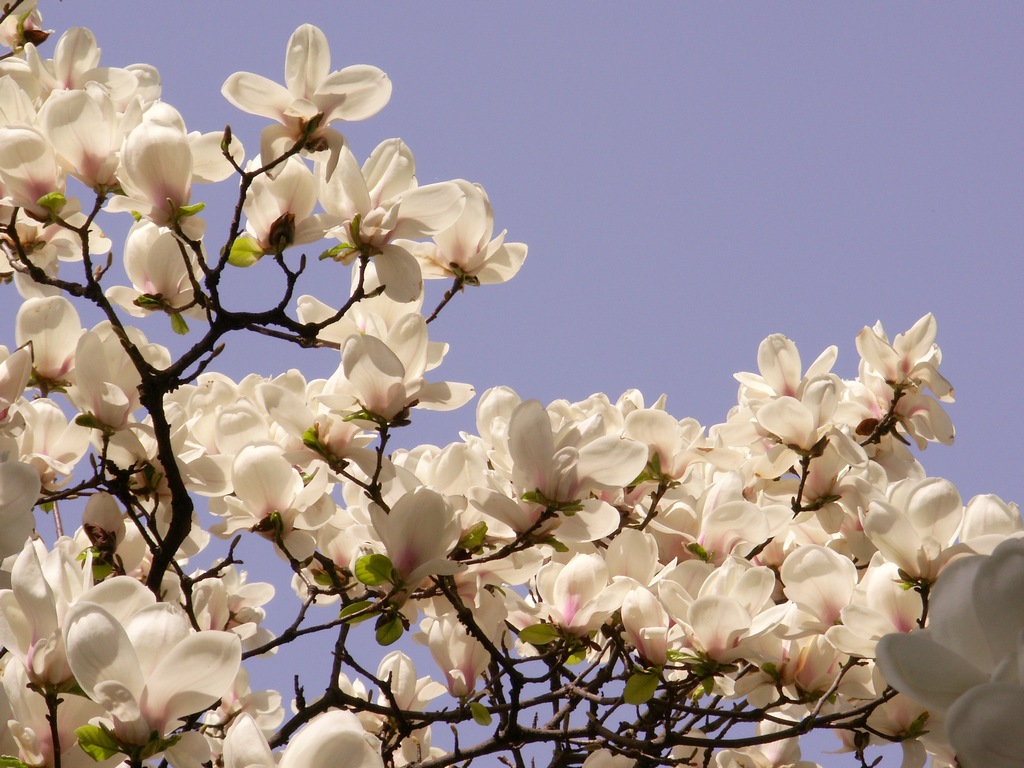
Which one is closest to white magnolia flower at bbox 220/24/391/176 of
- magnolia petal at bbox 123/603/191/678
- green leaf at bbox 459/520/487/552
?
green leaf at bbox 459/520/487/552

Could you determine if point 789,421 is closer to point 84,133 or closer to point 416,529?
point 416,529

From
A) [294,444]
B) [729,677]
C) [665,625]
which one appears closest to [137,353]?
[294,444]

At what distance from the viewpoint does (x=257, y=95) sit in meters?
1.38

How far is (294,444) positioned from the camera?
1.60m

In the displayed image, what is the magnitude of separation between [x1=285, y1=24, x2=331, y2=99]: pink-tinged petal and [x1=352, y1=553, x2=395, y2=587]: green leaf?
636mm

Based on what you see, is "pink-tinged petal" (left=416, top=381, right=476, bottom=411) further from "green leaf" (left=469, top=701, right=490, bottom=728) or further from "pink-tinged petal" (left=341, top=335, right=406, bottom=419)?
"green leaf" (left=469, top=701, right=490, bottom=728)

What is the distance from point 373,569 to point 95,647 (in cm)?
56

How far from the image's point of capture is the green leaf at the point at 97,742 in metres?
0.90

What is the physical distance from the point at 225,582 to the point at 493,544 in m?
0.88

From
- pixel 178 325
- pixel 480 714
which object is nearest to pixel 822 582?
pixel 480 714

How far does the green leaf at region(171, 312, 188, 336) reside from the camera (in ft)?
5.33

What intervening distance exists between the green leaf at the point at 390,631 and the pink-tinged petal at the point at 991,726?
945mm

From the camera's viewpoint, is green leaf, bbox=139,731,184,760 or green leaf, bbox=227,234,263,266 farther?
green leaf, bbox=227,234,263,266

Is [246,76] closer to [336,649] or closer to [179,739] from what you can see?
[179,739]
